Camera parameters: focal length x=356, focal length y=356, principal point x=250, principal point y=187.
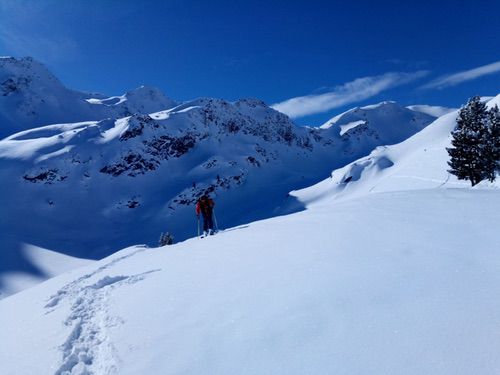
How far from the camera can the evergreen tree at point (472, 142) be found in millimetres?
29469

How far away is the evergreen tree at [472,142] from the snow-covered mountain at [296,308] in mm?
22257

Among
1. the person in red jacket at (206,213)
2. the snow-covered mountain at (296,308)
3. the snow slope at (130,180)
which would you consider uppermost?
the snow slope at (130,180)

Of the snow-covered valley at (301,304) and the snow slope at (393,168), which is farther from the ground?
the snow slope at (393,168)

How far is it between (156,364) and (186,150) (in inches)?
5919

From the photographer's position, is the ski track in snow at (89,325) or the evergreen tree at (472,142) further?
the evergreen tree at (472,142)

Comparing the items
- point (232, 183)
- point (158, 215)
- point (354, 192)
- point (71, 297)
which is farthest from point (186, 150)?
point (71, 297)

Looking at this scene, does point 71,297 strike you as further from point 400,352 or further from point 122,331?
point 400,352

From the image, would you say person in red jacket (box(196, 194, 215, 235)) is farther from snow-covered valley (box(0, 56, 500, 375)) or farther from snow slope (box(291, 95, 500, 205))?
snow slope (box(291, 95, 500, 205))

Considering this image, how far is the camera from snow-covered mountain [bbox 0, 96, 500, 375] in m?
4.42

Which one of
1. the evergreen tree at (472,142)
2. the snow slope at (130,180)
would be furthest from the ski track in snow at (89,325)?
the snow slope at (130,180)

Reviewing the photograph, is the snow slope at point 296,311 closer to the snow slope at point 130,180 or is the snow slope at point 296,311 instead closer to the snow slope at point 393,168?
the snow slope at point 393,168

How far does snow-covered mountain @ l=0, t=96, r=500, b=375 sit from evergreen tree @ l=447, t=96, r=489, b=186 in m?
22.3

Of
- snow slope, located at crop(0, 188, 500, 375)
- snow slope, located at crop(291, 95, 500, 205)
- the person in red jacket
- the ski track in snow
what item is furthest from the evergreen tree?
the ski track in snow

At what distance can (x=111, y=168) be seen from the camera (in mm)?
129500
